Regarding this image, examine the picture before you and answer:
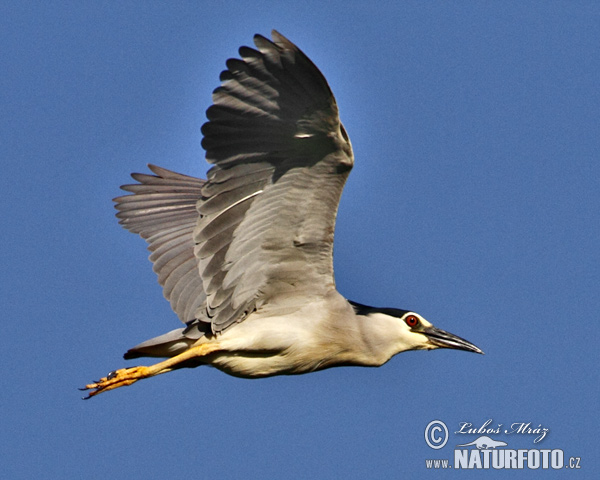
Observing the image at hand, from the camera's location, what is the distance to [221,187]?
7258mm

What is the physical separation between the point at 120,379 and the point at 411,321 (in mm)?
2595

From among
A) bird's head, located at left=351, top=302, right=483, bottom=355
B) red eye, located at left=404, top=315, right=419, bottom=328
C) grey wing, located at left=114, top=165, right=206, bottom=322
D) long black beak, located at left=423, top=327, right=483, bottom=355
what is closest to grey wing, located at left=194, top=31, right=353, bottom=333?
bird's head, located at left=351, top=302, right=483, bottom=355

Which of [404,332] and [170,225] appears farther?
[170,225]

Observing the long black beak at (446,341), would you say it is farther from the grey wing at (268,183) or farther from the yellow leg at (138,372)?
the yellow leg at (138,372)

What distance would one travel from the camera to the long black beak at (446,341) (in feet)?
28.1

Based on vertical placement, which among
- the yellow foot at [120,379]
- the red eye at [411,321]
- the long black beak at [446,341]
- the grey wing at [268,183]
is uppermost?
the grey wing at [268,183]

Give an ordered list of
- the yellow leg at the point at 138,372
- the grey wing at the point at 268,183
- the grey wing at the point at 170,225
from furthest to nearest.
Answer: the grey wing at the point at 170,225 < the yellow leg at the point at 138,372 < the grey wing at the point at 268,183

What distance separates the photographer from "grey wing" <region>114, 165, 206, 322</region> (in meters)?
8.87

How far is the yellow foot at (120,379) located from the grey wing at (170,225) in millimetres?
850

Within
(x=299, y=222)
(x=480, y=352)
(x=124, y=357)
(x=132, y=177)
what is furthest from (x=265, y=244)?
(x=132, y=177)

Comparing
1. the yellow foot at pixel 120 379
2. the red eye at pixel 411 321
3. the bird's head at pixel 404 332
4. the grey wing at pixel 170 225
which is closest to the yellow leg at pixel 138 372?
the yellow foot at pixel 120 379

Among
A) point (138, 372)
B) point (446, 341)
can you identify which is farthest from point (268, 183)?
point (446, 341)

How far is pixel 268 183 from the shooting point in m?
7.24

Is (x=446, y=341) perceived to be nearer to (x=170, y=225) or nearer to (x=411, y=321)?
(x=411, y=321)
